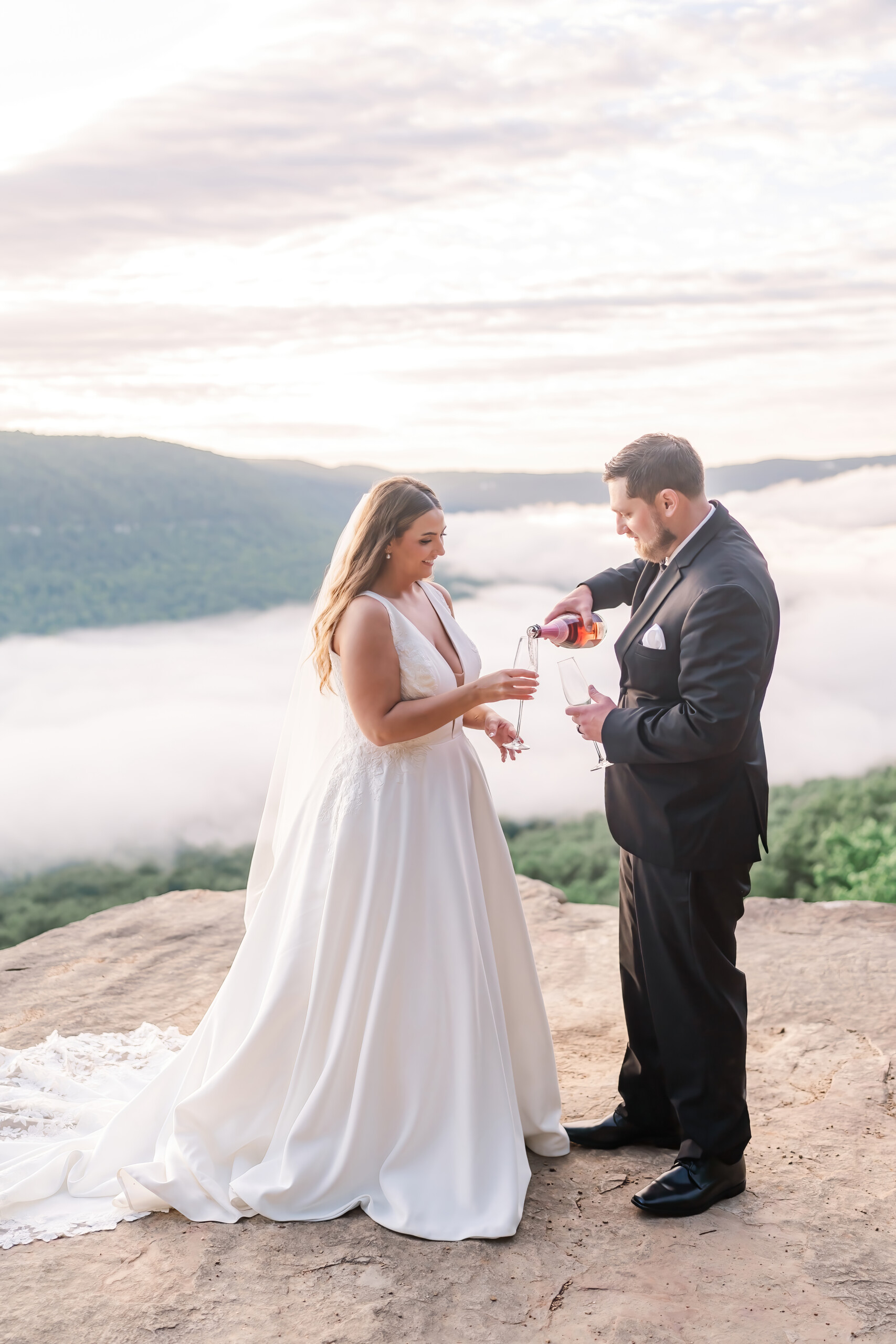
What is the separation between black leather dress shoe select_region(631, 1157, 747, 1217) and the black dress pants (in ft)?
0.15

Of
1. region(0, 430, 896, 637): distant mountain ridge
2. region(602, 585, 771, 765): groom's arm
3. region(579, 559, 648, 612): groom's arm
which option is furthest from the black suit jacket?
region(0, 430, 896, 637): distant mountain ridge

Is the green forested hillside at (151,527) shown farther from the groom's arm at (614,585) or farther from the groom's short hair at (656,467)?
the groom's short hair at (656,467)

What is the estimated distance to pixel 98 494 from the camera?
29859 millimetres

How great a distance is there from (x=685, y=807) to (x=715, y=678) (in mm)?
492

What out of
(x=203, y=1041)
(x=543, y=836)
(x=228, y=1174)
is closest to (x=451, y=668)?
(x=203, y=1041)

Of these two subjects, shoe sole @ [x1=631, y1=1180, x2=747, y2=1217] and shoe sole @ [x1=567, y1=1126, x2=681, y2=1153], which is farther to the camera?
shoe sole @ [x1=567, y1=1126, x2=681, y2=1153]

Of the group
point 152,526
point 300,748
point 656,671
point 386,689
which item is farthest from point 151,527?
point 656,671

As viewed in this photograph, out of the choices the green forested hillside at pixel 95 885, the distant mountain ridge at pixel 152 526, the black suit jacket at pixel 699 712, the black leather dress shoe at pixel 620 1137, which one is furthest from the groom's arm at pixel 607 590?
the distant mountain ridge at pixel 152 526

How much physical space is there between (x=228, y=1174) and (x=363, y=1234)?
54cm

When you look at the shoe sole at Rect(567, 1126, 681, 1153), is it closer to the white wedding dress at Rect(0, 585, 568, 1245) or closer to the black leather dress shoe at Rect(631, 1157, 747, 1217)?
the white wedding dress at Rect(0, 585, 568, 1245)

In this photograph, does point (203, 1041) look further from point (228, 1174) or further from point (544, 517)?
point (544, 517)

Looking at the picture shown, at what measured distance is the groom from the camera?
323 cm

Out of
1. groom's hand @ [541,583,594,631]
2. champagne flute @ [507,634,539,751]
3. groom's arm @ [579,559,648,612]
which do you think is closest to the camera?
champagne flute @ [507,634,539,751]

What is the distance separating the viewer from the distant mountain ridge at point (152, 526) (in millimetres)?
29469
